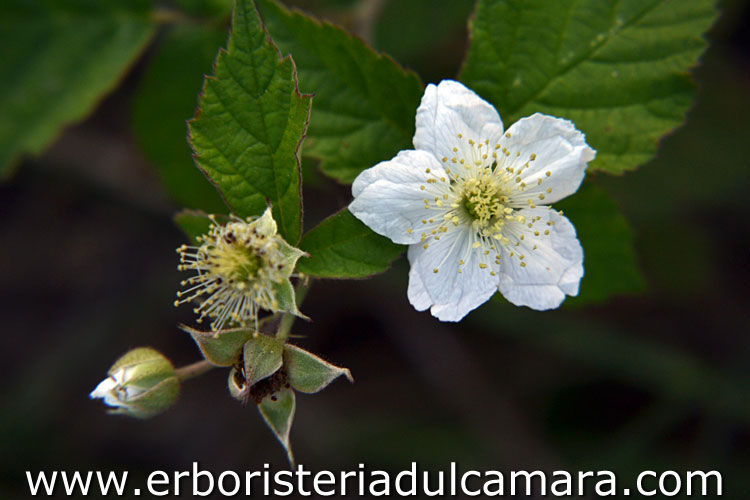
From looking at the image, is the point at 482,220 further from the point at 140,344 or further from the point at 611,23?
the point at 140,344

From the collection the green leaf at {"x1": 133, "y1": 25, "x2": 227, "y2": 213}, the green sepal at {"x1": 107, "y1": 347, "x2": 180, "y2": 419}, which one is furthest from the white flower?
the green leaf at {"x1": 133, "y1": 25, "x2": 227, "y2": 213}

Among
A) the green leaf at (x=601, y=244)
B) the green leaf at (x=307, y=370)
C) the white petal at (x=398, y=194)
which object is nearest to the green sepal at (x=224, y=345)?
the green leaf at (x=307, y=370)

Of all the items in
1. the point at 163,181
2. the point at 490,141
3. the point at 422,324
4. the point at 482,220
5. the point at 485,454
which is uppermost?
the point at 163,181

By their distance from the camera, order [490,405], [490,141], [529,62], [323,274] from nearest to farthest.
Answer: [323,274] → [490,141] → [529,62] → [490,405]

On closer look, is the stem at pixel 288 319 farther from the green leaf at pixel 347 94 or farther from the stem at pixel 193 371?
the green leaf at pixel 347 94

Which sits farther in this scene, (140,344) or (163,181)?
(140,344)
